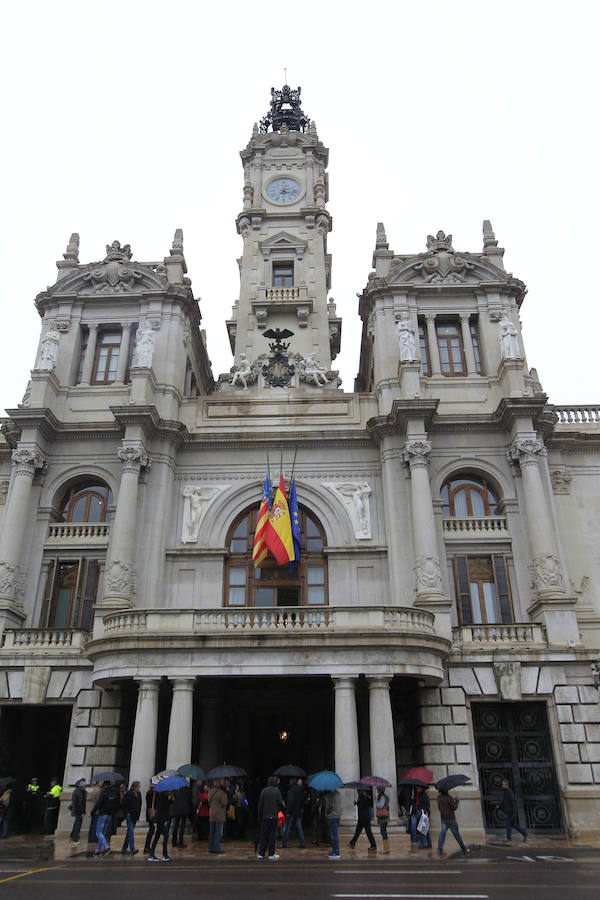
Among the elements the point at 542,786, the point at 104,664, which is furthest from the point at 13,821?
the point at 542,786

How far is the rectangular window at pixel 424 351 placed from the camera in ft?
110

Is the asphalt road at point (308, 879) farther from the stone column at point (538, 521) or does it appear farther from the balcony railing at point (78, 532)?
the balcony railing at point (78, 532)

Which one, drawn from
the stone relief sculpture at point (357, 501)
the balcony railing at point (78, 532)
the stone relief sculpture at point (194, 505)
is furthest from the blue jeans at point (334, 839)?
the balcony railing at point (78, 532)

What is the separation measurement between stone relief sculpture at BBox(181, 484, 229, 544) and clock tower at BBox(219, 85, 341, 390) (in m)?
5.81

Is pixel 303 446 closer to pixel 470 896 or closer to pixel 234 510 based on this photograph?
pixel 234 510

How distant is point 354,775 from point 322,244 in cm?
3098

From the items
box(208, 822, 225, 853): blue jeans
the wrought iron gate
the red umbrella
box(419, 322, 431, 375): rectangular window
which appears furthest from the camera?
box(419, 322, 431, 375): rectangular window

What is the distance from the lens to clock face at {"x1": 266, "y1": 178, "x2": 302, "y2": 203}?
1770 inches

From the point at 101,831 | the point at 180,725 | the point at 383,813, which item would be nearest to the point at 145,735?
the point at 180,725

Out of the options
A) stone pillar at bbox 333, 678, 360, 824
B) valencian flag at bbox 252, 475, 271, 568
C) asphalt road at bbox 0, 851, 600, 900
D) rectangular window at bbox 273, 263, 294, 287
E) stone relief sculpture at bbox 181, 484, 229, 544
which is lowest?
asphalt road at bbox 0, 851, 600, 900

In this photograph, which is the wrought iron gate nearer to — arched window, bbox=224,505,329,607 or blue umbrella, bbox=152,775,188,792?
arched window, bbox=224,505,329,607

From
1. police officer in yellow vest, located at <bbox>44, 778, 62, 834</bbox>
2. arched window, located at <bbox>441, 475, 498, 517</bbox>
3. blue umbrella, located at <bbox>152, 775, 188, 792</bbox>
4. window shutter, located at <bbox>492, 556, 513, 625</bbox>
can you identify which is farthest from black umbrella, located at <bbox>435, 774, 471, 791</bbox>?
arched window, located at <bbox>441, 475, 498, 517</bbox>

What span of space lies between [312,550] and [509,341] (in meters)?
13.1

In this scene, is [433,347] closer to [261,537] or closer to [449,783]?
[261,537]
